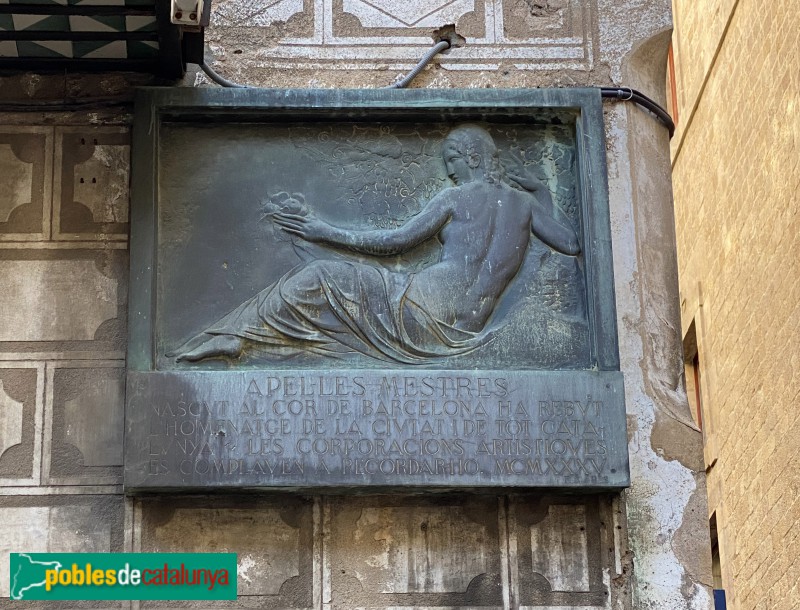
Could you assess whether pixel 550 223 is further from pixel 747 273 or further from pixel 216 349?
pixel 747 273

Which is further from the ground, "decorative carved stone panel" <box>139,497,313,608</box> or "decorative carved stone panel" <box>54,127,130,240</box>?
"decorative carved stone panel" <box>54,127,130,240</box>

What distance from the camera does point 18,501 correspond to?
7.68 metres

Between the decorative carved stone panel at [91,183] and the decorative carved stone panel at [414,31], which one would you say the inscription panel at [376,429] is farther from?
the decorative carved stone panel at [414,31]

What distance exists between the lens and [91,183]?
8180mm

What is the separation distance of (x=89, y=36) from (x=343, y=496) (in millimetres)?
2574

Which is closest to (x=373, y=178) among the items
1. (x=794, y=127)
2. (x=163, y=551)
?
(x=163, y=551)

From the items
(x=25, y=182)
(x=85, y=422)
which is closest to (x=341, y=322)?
(x=85, y=422)

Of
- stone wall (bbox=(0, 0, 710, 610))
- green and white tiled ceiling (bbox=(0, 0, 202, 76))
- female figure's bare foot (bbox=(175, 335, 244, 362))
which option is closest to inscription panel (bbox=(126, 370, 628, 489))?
female figure's bare foot (bbox=(175, 335, 244, 362))

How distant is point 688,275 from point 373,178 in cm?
1264

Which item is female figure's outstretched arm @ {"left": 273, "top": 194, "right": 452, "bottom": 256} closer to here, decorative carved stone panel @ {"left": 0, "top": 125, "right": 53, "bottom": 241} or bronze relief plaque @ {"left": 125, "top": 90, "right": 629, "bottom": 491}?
bronze relief plaque @ {"left": 125, "top": 90, "right": 629, "bottom": 491}

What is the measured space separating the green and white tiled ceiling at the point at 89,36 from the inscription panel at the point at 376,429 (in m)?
1.68

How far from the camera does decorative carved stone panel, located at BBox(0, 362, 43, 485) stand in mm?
7723

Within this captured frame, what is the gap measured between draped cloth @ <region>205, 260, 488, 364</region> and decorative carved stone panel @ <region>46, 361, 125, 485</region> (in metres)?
0.58

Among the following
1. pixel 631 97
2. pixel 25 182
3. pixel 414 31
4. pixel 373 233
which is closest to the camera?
pixel 373 233
